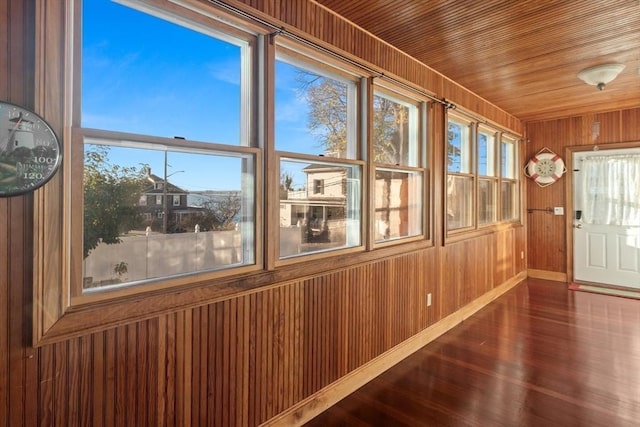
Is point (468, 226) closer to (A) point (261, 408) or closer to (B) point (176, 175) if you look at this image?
(A) point (261, 408)

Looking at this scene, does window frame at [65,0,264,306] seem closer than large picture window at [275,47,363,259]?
Yes

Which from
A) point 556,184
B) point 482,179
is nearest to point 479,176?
point 482,179

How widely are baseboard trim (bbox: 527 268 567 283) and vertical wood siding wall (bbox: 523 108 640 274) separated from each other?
43 mm

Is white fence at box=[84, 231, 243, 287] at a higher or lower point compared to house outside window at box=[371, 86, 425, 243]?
lower

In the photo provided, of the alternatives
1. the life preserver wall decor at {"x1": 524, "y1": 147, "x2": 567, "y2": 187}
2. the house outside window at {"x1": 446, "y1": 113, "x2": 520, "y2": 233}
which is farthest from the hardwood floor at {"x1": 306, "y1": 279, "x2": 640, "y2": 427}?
the life preserver wall decor at {"x1": 524, "y1": 147, "x2": 567, "y2": 187}

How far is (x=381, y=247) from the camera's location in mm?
2766

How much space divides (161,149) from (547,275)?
605 cm

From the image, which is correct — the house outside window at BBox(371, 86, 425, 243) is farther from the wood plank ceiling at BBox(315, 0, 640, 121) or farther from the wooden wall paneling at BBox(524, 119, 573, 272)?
the wooden wall paneling at BBox(524, 119, 573, 272)

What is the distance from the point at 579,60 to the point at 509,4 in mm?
1456

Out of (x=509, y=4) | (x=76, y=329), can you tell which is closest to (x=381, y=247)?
(x=509, y=4)

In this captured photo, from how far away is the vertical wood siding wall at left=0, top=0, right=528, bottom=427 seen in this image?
118cm

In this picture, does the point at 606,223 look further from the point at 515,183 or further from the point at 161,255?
the point at 161,255

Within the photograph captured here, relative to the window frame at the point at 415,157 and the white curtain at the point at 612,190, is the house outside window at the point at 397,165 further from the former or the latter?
the white curtain at the point at 612,190

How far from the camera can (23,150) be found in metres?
1.17
